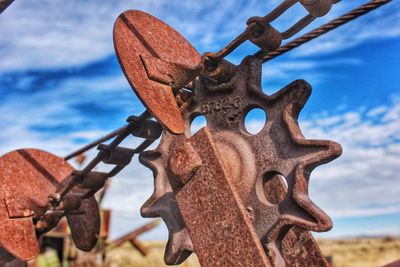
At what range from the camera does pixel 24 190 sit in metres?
4.05

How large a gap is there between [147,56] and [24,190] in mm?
1987

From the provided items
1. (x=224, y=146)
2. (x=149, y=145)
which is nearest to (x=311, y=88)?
(x=224, y=146)

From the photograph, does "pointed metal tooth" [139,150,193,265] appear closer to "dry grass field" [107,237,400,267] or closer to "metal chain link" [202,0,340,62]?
"metal chain link" [202,0,340,62]

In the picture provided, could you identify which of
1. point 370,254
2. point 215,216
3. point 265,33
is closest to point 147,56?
point 265,33

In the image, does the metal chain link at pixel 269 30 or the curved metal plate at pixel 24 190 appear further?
the curved metal plate at pixel 24 190

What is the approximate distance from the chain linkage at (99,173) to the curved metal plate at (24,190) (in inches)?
5.6

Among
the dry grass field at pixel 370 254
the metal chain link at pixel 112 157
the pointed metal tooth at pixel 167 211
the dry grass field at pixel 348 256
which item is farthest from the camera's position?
the dry grass field at pixel 370 254

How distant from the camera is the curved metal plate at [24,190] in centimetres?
375

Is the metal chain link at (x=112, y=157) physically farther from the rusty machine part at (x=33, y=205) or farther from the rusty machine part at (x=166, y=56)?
the rusty machine part at (x=166, y=56)

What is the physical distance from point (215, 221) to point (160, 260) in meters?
28.4

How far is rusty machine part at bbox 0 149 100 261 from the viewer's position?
3775 mm

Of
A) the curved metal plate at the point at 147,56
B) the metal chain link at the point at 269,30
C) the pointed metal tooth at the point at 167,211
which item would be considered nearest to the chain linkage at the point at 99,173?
the pointed metal tooth at the point at 167,211

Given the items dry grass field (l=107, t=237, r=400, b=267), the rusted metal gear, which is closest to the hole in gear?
the rusted metal gear

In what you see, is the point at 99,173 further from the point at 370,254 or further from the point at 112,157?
the point at 370,254
